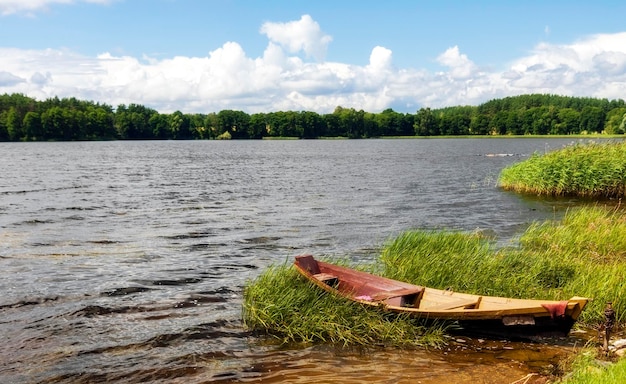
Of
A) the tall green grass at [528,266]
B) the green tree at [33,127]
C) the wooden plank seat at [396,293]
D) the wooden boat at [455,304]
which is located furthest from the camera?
the green tree at [33,127]

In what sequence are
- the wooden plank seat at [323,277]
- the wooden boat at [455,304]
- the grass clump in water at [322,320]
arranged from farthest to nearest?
the wooden plank seat at [323,277], the grass clump in water at [322,320], the wooden boat at [455,304]

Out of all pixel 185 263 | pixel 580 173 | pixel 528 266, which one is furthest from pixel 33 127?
pixel 528 266

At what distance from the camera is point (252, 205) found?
3588 cm

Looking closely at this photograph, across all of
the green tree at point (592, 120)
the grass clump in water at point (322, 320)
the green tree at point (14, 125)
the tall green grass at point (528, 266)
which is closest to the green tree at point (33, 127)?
the green tree at point (14, 125)

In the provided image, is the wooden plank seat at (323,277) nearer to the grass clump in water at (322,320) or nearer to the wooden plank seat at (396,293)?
the grass clump in water at (322,320)

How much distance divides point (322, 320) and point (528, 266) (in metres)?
6.25

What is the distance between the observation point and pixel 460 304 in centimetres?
1234

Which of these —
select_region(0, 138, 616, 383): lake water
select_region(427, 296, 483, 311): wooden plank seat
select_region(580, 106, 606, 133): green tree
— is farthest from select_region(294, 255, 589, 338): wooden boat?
select_region(580, 106, 606, 133): green tree

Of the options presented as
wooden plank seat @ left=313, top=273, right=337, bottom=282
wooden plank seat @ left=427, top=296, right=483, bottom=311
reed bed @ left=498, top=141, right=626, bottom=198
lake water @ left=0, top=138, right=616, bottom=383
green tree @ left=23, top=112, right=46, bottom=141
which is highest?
green tree @ left=23, top=112, right=46, bottom=141

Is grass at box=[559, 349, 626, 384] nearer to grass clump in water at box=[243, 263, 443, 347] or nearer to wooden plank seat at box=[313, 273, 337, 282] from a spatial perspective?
grass clump in water at box=[243, 263, 443, 347]

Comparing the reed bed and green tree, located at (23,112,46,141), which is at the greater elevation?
green tree, located at (23,112,46,141)

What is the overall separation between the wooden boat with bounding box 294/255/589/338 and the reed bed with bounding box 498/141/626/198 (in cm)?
2506

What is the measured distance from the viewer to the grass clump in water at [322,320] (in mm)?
11977

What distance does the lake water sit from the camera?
11117mm
